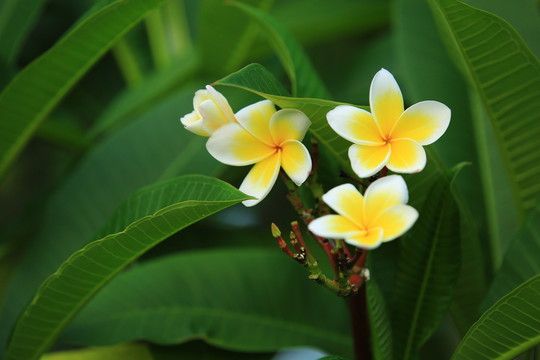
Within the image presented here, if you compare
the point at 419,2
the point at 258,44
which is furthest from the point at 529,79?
the point at 258,44

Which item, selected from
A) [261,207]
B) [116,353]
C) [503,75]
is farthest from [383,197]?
[261,207]

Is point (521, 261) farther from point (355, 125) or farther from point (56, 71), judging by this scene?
point (56, 71)

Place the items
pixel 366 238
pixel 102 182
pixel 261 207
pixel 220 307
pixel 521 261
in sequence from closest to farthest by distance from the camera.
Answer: pixel 366 238 → pixel 521 261 → pixel 220 307 → pixel 102 182 → pixel 261 207

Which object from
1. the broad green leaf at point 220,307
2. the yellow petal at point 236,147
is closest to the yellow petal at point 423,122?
the yellow petal at point 236,147

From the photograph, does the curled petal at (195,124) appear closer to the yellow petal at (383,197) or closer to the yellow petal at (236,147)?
the yellow petal at (236,147)

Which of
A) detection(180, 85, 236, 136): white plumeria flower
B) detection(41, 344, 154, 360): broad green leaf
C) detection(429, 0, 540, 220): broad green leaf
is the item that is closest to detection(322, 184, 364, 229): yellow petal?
detection(180, 85, 236, 136): white plumeria flower

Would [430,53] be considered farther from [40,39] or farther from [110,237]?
[40,39]

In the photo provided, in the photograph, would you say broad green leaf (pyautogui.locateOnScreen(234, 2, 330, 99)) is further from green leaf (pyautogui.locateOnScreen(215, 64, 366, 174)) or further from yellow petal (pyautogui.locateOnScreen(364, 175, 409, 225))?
yellow petal (pyautogui.locateOnScreen(364, 175, 409, 225))
